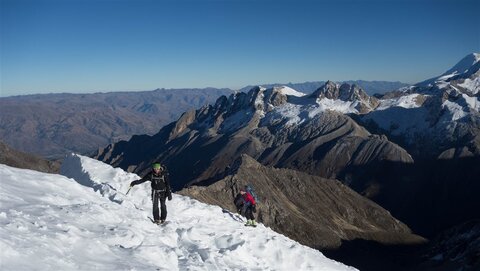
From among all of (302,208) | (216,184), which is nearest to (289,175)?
(302,208)

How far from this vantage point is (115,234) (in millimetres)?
16406

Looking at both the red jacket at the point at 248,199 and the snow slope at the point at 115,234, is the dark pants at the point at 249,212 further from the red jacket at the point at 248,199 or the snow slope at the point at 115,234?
the snow slope at the point at 115,234

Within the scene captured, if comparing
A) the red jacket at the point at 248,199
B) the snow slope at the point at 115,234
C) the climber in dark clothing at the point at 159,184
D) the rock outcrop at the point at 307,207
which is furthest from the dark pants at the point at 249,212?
the rock outcrop at the point at 307,207

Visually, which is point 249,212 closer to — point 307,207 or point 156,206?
point 156,206

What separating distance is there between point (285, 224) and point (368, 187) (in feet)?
360

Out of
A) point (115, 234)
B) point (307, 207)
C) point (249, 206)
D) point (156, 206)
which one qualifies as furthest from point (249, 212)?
point (307, 207)

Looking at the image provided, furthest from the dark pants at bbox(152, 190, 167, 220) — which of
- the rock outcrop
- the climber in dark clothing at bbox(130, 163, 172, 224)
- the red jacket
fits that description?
the rock outcrop

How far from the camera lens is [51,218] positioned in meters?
16.4

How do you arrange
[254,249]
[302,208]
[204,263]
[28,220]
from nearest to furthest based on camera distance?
[28,220], [204,263], [254,249], [302,208]

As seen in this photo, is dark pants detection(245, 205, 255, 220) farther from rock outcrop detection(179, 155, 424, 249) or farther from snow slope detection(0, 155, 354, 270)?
rock outcrop detection(179, 155, 424, 249)

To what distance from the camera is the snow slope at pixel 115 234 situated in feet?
44.8

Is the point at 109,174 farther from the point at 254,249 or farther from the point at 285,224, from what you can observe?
the point at 285,224

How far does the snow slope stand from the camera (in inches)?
537

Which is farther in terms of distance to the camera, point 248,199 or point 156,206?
point 248,199
